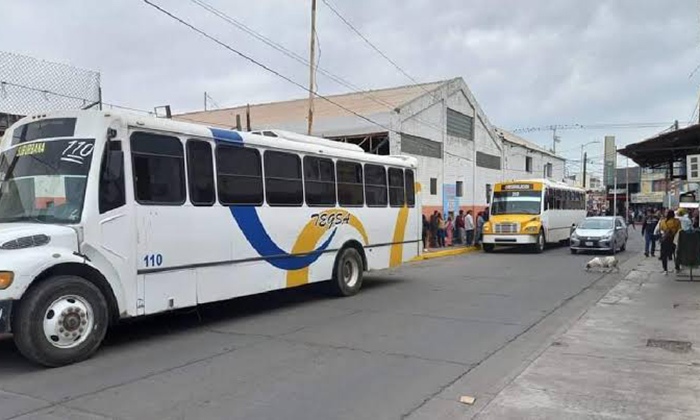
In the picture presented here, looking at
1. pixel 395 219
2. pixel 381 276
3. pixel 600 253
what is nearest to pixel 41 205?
pixel 395 219

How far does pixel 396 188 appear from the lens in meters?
14.0

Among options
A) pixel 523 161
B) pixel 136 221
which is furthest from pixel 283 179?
pixel 523 161

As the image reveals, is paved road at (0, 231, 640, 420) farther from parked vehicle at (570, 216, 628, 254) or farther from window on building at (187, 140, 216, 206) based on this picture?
parked vehicle at (570, 216, 628, 254)

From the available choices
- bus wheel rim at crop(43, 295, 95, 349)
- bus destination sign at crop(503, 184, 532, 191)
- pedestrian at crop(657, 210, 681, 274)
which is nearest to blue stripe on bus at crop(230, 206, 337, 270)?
bus wheel rim at crop(43, 295, 95, 349)

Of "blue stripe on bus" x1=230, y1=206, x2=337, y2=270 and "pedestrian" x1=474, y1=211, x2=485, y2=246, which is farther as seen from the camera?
"pedestrian" x1=474, y1=211, x2=485, y2=246

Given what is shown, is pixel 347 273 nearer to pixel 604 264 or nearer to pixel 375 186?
pixel 375 186

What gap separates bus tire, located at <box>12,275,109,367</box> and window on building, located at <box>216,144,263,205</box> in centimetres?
263

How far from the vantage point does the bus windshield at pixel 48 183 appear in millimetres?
7211

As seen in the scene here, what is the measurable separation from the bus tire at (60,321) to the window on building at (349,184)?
227 inches

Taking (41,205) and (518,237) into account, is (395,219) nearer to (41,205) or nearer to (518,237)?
(41,205)

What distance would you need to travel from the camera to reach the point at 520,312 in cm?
1032

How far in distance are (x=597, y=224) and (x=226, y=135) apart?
18.7 m

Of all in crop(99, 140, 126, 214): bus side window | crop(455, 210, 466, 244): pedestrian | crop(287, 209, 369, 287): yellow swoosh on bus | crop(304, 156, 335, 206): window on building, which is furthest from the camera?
crop(455, 210, 466, 244): pedestrian

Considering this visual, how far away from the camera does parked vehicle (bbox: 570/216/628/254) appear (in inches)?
888
